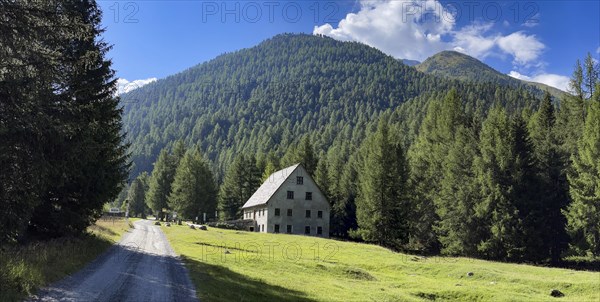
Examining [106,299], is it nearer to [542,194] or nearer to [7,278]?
[7,278]

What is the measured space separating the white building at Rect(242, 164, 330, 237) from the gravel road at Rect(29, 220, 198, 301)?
3758 cm

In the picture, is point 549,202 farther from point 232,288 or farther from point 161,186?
point 161,186

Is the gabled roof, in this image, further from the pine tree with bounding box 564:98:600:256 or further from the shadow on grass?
the shadow on grass

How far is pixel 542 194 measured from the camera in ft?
159

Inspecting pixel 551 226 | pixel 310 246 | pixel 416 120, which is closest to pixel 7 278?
pixel 310 246

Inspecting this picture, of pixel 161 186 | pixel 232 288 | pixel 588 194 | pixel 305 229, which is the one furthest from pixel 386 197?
pixel 161 186

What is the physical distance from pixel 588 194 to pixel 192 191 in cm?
6143

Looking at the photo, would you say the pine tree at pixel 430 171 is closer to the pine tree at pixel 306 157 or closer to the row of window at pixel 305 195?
the row of window at pixel 305 195

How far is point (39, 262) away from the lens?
55.8 feet

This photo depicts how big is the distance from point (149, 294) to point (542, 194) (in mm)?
47007

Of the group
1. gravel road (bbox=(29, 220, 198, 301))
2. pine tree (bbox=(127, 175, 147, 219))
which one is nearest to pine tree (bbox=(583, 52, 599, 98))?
gravel road (bbox=(29, 220, 198, 301))

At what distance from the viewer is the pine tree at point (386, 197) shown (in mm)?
55562

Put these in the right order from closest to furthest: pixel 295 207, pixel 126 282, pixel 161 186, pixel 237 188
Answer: pixel 126 282 → pixel 295 207 → pixel 237 188 → pixel 161 186

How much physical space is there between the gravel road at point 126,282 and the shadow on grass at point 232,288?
1.62 ft
